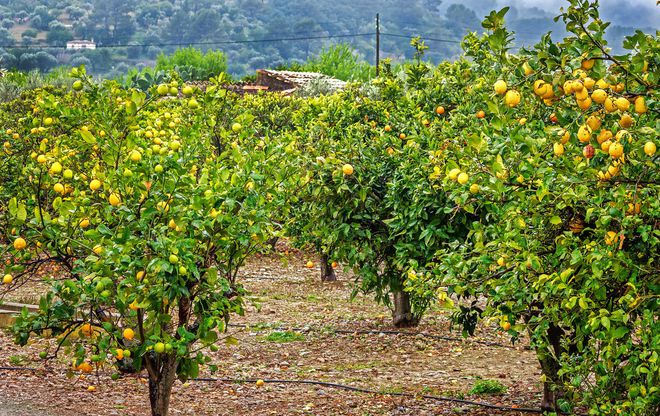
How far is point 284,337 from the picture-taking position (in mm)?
10094

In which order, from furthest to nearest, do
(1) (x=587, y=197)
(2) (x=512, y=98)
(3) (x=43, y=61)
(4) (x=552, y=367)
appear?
1. (3) (x=43, y=61)
2. (4) (x=552, y=367)
3. (1) (x=587, y=197)
4. (2) (x=512, y=98)

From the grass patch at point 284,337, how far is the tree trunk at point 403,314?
1164mm

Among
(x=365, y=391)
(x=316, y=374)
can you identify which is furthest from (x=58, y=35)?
(x=365, y=391)

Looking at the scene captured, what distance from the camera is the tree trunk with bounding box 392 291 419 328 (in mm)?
10461

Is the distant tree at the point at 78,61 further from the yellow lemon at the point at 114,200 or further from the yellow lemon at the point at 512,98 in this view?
the yellow lemon at the point at 512,98

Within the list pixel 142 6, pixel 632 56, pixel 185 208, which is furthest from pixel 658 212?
pixel 142 6

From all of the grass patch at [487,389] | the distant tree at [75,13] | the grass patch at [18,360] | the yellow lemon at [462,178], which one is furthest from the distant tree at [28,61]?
the yellow lemon at [462,178]

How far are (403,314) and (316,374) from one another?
2.44m

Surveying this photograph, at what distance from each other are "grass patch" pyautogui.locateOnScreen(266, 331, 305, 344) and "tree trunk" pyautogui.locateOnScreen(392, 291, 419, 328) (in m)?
1.16

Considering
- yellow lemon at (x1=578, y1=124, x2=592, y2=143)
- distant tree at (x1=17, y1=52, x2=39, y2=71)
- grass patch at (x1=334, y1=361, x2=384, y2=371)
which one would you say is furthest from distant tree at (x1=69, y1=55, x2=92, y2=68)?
yellow lemon at (x1=578, y1=124, x2=592, y2=143)

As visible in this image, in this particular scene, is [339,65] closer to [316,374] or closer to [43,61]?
[43,61]

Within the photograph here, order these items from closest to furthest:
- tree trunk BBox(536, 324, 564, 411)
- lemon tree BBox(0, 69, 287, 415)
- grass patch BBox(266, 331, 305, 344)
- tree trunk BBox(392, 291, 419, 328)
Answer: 1. lemon tree BBox(0, 69, 287, 415)
2. tree trunk BBox(536, 324, 564, 411)
3. grass patch BBox(266, 331, 305, 344)
4. tree trunk BBox(392, 291, 419, 328)

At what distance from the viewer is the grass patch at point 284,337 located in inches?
392

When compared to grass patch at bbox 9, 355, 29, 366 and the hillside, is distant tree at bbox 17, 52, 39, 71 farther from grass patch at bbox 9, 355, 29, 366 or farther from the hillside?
grass patch at bbox 9, 355, 29, 366
